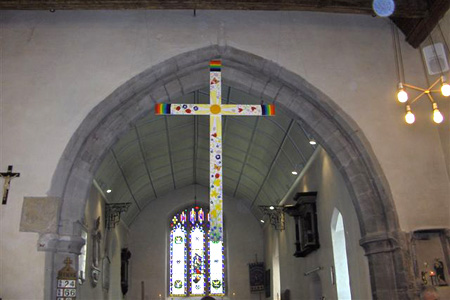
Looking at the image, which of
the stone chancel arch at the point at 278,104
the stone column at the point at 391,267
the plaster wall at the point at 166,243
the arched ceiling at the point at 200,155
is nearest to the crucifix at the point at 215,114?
the stone chancel arch at the point at 278,104

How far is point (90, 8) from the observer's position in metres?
7.25

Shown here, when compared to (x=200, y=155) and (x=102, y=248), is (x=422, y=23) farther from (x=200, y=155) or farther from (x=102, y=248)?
(x=102, y=248)

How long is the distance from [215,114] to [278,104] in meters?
1.42

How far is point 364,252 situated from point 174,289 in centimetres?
1105

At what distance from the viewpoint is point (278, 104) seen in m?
8.17

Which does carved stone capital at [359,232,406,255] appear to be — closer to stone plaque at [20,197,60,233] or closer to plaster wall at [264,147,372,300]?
plaster wall at [264,147,372,300]

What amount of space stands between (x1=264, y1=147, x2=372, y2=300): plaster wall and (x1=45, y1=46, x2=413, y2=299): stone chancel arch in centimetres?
65

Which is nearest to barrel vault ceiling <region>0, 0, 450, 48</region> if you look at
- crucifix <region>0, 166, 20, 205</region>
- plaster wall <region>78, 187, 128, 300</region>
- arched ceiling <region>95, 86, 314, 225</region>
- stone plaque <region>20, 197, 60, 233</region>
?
crucifix <region>0, 166, 20, 205</region>

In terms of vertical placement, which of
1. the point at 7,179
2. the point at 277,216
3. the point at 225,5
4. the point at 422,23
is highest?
the point at 225,5

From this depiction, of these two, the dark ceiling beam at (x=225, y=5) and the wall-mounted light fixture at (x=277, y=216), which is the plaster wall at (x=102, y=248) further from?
the dark ceiling beam at (x=225, y=5)

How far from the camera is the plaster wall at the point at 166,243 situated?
56.6ft

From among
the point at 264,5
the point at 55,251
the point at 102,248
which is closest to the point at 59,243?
the point at 55,251

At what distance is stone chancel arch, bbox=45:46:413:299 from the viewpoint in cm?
704

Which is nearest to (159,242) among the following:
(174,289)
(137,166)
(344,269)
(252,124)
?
(174,289)
